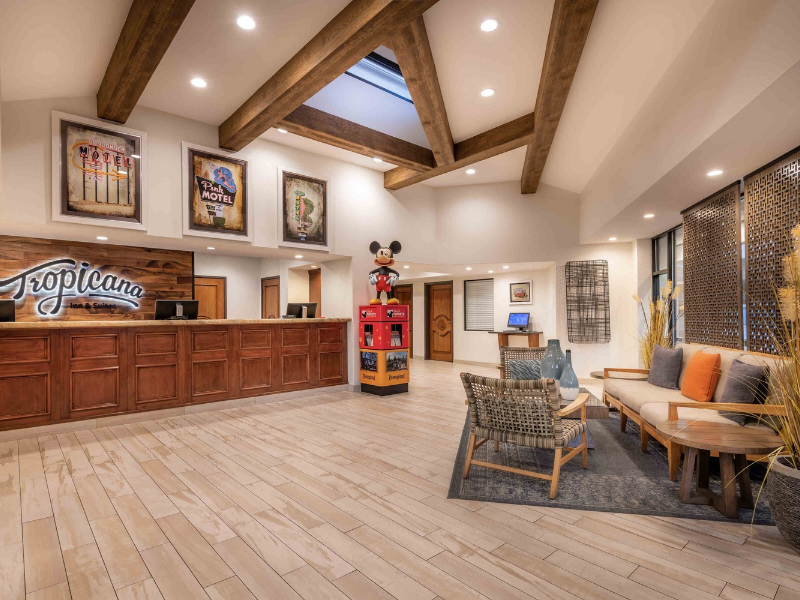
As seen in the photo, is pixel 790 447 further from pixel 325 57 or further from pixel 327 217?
pixel 327 217

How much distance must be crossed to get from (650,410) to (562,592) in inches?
84.3

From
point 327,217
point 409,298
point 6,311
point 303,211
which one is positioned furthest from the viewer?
point 409,298

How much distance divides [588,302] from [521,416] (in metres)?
5.05

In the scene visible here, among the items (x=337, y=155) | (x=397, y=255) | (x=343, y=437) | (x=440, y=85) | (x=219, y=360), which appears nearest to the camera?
(x=343, y=437)

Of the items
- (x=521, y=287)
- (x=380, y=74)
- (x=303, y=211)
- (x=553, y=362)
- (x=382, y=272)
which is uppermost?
(x=380, y=74)

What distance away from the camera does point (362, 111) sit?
5.79 meters

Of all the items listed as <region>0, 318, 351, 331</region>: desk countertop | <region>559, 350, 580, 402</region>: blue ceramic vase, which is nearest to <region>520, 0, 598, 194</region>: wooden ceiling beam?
<region>559, 350, 580, 402</region>: blue ceramic vase

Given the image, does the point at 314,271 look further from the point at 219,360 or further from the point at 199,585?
the point at 199,585

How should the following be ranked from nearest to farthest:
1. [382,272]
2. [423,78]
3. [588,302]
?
[423,78], [382,272], [588,302]

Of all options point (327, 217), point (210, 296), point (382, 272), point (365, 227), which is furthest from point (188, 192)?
point (210, 296)

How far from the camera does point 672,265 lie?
6090 millimetres

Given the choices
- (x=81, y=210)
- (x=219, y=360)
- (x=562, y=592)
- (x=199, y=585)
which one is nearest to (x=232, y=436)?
(x=219, y=360)

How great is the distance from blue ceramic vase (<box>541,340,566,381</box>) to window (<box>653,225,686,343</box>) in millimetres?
2922

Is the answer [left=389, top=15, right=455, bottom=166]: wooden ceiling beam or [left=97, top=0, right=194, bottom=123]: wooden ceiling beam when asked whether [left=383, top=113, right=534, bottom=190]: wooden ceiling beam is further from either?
[left=97, top=0, right=194, bottom=123]: wooden ceiling beam
